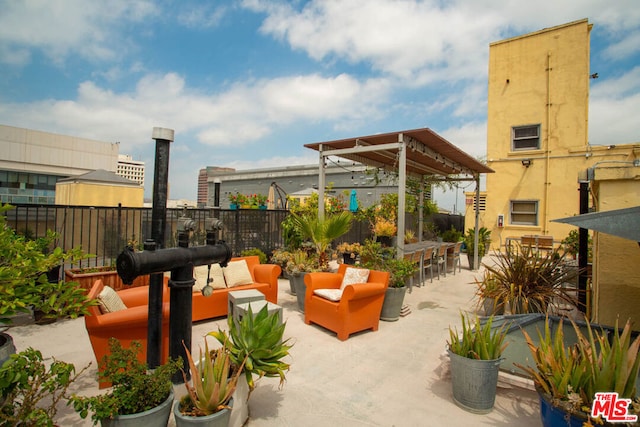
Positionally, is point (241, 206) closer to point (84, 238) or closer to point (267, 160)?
point (84, 238)

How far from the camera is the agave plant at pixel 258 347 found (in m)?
2.32

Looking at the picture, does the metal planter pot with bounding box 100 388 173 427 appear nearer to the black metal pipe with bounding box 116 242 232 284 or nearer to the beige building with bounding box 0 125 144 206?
the black metal pipe with bounding box 116 242 232 284

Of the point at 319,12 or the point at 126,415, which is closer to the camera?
the point at 126,415

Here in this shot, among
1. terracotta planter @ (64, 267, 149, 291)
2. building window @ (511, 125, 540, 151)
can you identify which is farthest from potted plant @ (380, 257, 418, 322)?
building window @ (511, 125, 540, 151)

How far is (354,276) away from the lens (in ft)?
15.5

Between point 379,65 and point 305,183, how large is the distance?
43.9ft

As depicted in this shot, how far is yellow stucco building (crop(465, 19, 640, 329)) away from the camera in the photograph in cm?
1152

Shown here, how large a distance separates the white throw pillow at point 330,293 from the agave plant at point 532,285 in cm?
203

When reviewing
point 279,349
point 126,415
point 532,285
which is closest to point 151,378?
point 126,415

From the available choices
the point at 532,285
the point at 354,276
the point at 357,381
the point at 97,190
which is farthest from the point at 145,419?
the point at 97,190

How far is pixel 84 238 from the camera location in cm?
674

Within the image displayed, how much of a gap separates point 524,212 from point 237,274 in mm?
11988

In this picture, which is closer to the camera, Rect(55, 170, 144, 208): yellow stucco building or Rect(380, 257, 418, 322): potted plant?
Rect(380, 257, 418, 322): potted plant

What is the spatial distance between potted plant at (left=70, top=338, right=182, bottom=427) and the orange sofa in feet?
6.71
